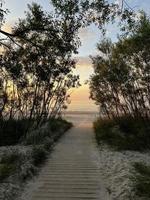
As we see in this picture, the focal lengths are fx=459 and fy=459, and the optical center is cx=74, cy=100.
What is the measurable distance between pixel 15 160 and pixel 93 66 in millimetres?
20321

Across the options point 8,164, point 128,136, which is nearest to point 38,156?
point 8,164

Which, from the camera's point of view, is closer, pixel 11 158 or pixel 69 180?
pixel 69 180

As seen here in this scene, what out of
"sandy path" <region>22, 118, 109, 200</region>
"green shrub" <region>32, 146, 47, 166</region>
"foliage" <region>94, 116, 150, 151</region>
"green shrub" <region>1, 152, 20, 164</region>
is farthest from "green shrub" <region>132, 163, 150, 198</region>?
"foliage" <region>94, 116, 150, 151</region>

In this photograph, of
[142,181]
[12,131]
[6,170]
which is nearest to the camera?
[142,181]

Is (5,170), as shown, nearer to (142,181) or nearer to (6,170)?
(6,170)

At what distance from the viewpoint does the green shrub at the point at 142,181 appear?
397 inches

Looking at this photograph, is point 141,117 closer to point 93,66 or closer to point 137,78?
point 137,78

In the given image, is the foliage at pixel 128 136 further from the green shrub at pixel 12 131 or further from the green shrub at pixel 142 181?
the green shrub at pixel 142 181

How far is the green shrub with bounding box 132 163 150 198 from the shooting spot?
10078 mm

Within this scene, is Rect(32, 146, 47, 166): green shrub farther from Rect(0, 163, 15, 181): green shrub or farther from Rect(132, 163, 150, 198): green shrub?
Rect(132, 163, 150, 198): green shrub

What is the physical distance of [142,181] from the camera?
36.7 ft

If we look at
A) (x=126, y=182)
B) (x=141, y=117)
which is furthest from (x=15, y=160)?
(x=141, y=117)

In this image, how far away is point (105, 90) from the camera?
34656 millimetres

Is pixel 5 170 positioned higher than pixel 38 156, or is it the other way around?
pixel 38 156
